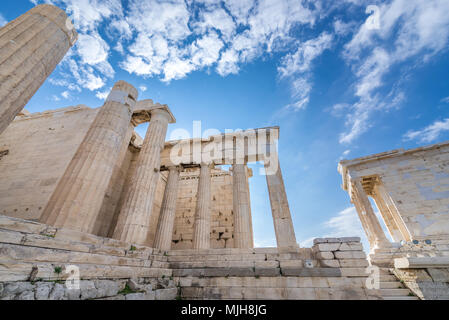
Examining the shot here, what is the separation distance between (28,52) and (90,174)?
165 inches

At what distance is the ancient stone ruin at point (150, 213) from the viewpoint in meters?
4.08

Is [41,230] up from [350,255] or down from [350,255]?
up

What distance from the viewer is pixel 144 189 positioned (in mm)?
9867

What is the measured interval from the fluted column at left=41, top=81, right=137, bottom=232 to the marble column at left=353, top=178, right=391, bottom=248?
17.2 m

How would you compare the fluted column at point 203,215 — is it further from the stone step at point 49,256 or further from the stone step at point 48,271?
the stone step at point 49,256

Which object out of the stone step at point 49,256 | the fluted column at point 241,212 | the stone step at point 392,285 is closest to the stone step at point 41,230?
the stone step at point 49,256

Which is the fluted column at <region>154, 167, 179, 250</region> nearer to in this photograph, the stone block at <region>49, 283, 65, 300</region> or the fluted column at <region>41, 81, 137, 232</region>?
the fluted column at <region>41, 81, 137, 232</region>

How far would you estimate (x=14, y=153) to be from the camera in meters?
12.4

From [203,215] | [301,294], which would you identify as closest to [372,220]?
[301,294]

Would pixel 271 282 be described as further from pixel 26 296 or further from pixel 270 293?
pixel 26 296

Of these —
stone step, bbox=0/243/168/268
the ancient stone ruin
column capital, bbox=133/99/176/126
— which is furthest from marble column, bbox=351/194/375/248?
column capital, bbox=133/99/176/126

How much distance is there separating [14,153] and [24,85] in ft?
35.9

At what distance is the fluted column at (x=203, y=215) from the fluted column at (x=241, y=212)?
1.73 metres
